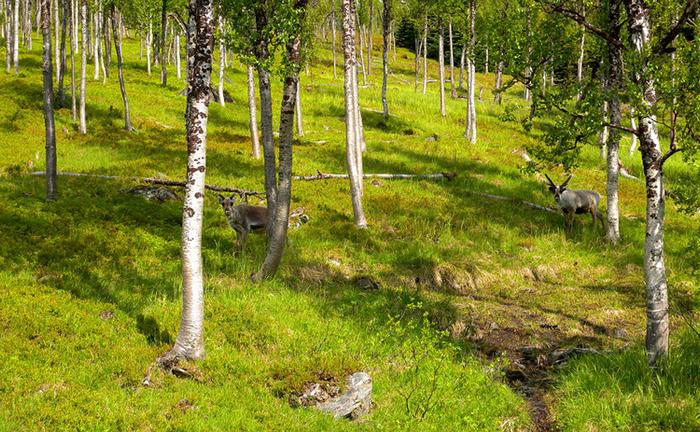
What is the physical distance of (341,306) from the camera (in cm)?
1401

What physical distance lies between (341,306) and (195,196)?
18.2 feet

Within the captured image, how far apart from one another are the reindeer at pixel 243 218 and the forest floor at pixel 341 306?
49 centimetres

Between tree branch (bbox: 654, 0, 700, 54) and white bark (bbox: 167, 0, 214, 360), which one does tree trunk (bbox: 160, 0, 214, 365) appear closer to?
white bark (bbox: 167, 0, 214, 360)

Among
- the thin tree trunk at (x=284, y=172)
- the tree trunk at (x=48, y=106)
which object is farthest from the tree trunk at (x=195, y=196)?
the tree trunk at (x=48, y=106)

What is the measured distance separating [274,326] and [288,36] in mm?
6996

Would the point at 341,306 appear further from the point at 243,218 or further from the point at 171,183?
the point at 171,183

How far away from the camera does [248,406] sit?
892cm

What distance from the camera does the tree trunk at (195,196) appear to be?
10.0 m

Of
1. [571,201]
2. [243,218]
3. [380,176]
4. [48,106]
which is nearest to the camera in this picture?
[243,218]

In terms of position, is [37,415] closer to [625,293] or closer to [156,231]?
[156,231]

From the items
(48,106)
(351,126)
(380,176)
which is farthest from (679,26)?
(48,106)

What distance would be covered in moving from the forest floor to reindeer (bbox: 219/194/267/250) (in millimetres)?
494

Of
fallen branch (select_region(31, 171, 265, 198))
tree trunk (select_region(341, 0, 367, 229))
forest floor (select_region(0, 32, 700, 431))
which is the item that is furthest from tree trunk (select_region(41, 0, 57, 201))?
tree trunk (select_region(341, 0, 367, 229))

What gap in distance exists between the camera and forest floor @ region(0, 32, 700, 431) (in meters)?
9.04
